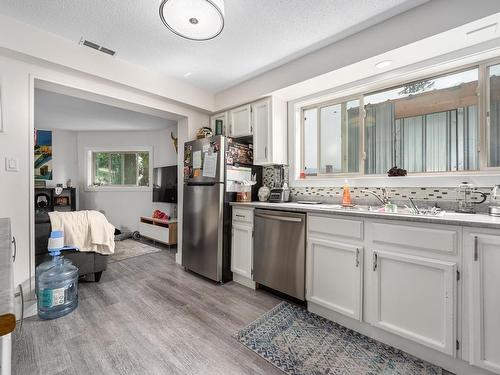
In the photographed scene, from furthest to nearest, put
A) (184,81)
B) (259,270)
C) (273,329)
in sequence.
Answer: (184,81), (259,270), (273,329)

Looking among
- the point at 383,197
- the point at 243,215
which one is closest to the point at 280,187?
the point at 243,215

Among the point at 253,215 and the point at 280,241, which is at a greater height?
the point at 253,215

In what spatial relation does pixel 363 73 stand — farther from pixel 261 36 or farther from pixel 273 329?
pixel 273 329

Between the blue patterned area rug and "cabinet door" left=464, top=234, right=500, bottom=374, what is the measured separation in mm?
286

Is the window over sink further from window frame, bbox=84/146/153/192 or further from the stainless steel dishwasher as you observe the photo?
the stainless steel dishwasher

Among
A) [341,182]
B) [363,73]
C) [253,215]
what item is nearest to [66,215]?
[253,215]

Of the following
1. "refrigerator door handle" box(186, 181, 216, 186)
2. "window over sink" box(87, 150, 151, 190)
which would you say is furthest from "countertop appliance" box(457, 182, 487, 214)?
"window over sink" box(87, 150, 151, 190)

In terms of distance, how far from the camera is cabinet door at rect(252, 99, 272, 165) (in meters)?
2.78

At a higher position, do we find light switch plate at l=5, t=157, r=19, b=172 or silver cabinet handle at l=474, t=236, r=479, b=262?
light switch plate at l=5, t=157, r=19, b=172

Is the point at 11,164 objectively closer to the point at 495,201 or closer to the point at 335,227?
the point at 335,227

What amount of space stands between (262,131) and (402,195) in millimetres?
1609

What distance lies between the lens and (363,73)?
2.25 m

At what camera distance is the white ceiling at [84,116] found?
143 inches

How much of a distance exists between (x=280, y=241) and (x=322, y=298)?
583 millimetres
